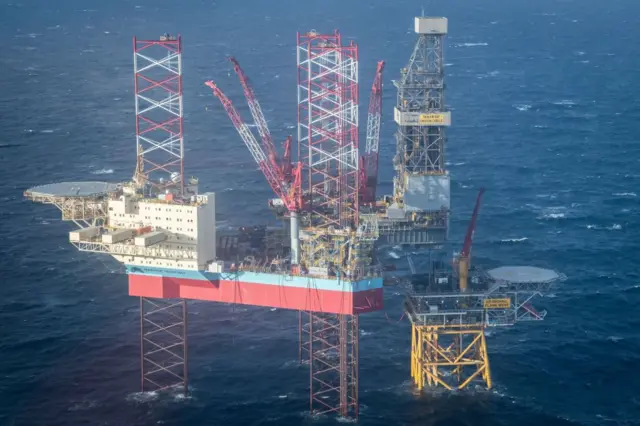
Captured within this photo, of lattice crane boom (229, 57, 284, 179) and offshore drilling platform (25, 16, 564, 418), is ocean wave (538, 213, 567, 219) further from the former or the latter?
lattice crane boom (229, 57, 284, 179)

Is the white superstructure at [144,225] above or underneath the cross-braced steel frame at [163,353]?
above

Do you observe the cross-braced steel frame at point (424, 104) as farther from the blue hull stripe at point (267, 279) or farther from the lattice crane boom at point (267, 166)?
the blue hull stripe at point (267, 279)

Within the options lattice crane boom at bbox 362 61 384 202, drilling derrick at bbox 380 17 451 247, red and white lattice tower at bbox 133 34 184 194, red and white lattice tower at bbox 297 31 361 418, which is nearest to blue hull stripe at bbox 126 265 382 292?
red and white lattice tower at bbox 297 31 361 418

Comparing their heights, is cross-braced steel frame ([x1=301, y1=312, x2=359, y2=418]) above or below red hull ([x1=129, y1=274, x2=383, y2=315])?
below

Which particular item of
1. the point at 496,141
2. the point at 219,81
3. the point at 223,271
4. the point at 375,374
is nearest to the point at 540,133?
the point at 496,141

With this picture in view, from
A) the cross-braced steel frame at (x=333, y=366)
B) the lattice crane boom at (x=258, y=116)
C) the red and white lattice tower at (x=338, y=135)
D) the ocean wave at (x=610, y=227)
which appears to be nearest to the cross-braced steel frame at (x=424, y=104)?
the red and white lattice tower at (x=338, y=135)

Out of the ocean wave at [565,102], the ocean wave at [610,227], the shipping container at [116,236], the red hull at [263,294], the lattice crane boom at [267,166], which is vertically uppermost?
the ocean wave at [565,102]
